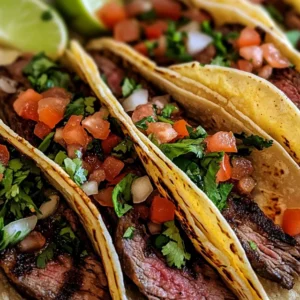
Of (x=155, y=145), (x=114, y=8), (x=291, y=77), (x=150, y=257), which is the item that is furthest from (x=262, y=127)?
(x=114, y=8)

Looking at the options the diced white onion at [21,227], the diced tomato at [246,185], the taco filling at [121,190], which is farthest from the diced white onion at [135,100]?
the diced white onion at [21,227]

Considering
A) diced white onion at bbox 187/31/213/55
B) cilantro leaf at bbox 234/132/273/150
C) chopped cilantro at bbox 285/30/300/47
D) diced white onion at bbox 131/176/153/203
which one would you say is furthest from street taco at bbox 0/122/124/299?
chopped cilantro at bbox 285/30/300/47

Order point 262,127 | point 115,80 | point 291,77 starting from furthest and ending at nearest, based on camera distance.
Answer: point 115,80, point 291,77, point 262,127

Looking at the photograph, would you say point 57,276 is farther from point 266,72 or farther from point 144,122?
point 266,72

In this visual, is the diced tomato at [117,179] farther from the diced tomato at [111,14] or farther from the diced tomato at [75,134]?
the diced tomato at [111,14]

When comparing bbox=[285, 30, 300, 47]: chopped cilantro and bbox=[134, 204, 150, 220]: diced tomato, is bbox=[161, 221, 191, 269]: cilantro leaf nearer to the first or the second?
bbox=[134, 204, 150, 220]: diced tomato

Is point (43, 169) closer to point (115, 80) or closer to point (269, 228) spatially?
point (115, 80)
